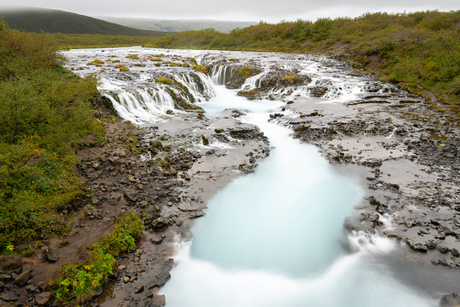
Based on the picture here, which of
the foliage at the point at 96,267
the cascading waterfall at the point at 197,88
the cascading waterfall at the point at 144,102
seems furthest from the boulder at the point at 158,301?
the cascading waterfall at the point at 197,88

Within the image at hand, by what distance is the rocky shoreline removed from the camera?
593cm

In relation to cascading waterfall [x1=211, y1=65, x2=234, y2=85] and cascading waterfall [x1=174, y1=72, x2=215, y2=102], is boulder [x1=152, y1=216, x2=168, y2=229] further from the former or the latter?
cascading waterfall [x1=211, y1=65, x2=234, y2=85]

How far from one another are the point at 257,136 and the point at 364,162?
257 inches

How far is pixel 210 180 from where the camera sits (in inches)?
421

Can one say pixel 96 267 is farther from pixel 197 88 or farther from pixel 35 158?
pixel 197 88

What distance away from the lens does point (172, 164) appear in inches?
455

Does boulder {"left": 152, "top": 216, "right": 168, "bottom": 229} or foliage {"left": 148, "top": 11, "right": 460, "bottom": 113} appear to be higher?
foliage {"left": 148, "top": 11, "right": 460, "bottom": 113}

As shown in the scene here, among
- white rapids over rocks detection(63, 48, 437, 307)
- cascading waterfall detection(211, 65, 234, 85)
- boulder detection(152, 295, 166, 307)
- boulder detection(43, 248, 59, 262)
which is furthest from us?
cascading waterfall detection(211, 65, 234, 85)

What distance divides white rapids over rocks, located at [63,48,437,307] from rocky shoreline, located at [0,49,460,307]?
0.52 metres

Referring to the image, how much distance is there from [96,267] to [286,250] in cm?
571

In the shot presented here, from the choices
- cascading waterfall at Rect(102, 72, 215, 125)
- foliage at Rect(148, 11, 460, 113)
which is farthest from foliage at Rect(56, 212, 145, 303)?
foliage at Rect(148, 11, 460, 113)

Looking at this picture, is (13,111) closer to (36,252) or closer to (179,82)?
(36,252)

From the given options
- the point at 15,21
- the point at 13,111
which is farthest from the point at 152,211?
the point at 15,21

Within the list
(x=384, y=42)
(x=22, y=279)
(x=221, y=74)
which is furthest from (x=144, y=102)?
(x=384, y=42)
